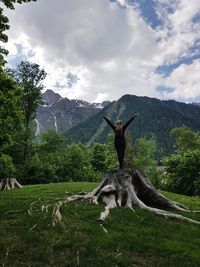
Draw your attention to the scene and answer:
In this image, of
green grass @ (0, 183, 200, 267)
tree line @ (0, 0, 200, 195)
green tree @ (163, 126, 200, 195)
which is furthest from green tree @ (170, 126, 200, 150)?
green grass @ (0, 183, 200, 267)

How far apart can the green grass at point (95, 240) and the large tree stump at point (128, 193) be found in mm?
1433

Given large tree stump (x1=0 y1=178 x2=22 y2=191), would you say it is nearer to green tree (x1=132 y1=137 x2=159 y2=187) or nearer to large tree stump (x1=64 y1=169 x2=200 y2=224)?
large tree stump (x1=64 y1=169 x2=200 y2=224)

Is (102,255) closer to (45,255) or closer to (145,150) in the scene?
(45,255)

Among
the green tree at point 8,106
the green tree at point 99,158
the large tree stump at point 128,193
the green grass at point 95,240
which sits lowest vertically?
the green grass at point 95,240

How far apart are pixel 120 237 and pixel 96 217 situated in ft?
8.52

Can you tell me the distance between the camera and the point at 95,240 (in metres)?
11.1

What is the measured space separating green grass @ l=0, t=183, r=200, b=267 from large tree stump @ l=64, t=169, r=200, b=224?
143 cm

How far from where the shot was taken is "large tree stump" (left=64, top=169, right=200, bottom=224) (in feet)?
54.7

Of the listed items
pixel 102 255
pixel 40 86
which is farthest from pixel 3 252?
pixel 40 86

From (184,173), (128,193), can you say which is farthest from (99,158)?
(128,193)

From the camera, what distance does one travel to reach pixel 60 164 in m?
68.8

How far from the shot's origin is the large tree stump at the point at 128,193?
16.7 meters

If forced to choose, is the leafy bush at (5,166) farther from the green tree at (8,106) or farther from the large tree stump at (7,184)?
the green tree at (8,106)

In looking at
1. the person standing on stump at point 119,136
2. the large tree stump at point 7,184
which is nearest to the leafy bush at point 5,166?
the large tree stump at point 7,184
